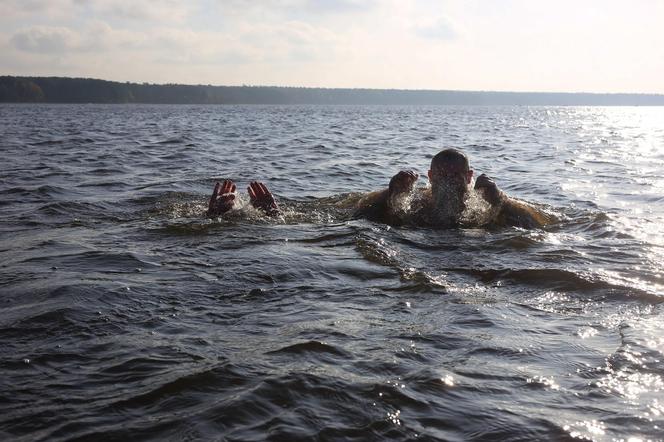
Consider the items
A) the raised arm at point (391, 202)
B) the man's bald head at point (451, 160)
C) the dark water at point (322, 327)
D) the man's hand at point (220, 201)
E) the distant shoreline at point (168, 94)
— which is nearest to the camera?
the dark water at point (322, 327)

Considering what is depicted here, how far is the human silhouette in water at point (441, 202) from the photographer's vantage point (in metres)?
7.77

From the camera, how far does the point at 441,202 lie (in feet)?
26.4

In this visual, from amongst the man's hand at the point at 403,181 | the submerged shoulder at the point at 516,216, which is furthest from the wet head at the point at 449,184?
the submerged shoulder at the point at 516,216

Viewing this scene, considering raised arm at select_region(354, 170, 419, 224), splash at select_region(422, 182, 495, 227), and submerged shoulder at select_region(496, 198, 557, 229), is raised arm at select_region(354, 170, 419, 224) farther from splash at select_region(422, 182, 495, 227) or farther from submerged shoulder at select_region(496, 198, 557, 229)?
submerged shoulder at select_region(496, 198, 557, 229)

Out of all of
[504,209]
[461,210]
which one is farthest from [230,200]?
[504,209]

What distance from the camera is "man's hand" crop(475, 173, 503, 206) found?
307 inches

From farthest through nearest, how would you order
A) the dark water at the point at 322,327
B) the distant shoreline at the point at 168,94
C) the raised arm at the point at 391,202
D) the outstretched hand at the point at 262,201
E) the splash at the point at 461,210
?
1. the distant shoreline at the point at 168,94
2. the outstretched hand at the point at 262,201
3. the splash at the point at 461,210
4. the raised arm at the point at 391,202
5. the dark water at the point at 322,327

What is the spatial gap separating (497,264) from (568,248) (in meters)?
1.20

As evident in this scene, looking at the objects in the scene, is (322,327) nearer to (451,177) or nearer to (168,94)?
(451,177)

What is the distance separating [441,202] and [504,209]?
753 mm

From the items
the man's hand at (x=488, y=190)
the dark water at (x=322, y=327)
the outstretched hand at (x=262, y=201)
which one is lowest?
the dark water at (x=322, y=327)

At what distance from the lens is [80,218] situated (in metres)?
8.63

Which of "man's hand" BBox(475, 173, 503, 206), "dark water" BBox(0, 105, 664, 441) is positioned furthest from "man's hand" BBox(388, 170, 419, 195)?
"man's hand" BBox(475, 173, 503, 206)

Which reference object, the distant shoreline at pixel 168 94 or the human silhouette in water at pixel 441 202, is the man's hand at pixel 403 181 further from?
the distant shoreline at pixel 168 94
